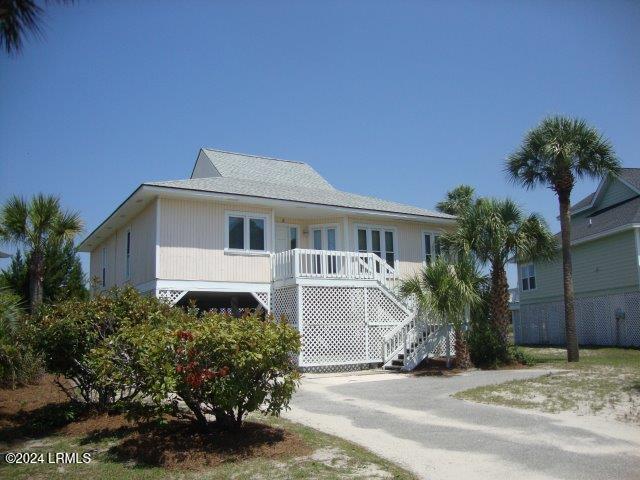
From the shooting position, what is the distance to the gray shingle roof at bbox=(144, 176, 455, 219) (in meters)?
20.1

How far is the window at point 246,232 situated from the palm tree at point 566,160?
9.55m

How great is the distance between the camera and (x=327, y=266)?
67.4ft

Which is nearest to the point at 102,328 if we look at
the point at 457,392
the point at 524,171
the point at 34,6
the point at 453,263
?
the point at 34,6

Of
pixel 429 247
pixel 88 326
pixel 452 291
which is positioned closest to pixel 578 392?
pixel 452 291

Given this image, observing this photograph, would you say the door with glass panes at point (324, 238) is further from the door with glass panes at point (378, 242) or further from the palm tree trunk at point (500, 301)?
the palm tree trunk at point (500, 301)

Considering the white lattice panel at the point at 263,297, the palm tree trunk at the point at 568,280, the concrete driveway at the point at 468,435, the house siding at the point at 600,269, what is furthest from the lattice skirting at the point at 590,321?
the white lattice panel at the point at 263,297

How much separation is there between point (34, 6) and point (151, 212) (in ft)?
45.2

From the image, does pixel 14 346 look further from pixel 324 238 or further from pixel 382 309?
pixel 324 238

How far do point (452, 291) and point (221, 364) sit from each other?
461 inches

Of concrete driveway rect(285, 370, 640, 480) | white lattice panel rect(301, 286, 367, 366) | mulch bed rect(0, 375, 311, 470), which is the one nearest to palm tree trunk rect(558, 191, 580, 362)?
white lattice panel rect(301, 286, 367, 366)

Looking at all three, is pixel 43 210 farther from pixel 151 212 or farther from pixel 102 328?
pixel 102 328

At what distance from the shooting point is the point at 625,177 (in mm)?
28750

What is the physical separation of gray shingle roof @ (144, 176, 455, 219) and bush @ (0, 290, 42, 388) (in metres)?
6.46

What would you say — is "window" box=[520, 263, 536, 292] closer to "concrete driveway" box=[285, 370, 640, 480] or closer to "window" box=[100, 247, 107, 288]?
"concrete driveway" box=[285, 370, 640, 480]
